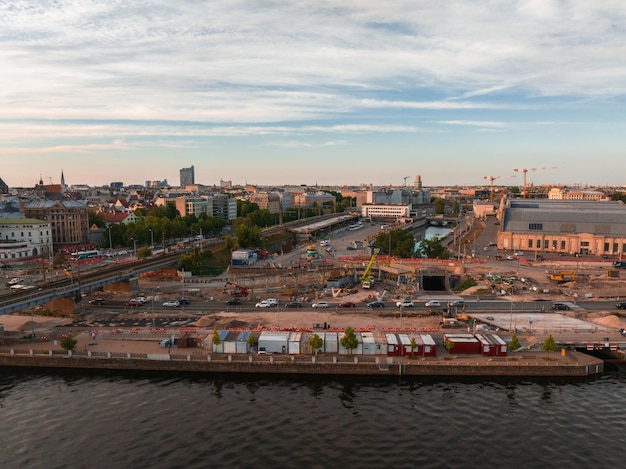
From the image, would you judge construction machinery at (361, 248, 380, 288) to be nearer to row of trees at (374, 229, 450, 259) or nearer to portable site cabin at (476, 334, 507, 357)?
row of trees at (374, 229, 450, 259)

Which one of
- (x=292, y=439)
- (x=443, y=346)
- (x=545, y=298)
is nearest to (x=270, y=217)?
(x=545, y=298)

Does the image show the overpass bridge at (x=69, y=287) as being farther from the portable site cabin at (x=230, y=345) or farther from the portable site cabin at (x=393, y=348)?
the portable site cabin at (x=393, y=348)

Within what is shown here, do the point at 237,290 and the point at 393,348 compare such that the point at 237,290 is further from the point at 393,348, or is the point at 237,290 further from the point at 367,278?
the point at 393,348

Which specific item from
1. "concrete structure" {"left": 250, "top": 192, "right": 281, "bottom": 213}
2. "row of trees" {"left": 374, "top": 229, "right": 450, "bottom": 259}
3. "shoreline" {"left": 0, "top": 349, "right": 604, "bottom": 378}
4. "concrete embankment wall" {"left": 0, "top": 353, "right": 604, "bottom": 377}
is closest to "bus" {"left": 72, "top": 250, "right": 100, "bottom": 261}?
"shoreline" {"left": 0, "top": 349, "right": 604, "bottom": 378}

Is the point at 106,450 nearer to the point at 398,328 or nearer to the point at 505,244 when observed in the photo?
the point at 398,328

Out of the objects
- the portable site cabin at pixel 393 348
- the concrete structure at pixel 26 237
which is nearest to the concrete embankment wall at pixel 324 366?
the portable site cabin at pixel 393 348

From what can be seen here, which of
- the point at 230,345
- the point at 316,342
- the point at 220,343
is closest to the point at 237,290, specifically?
the point at 220,343
